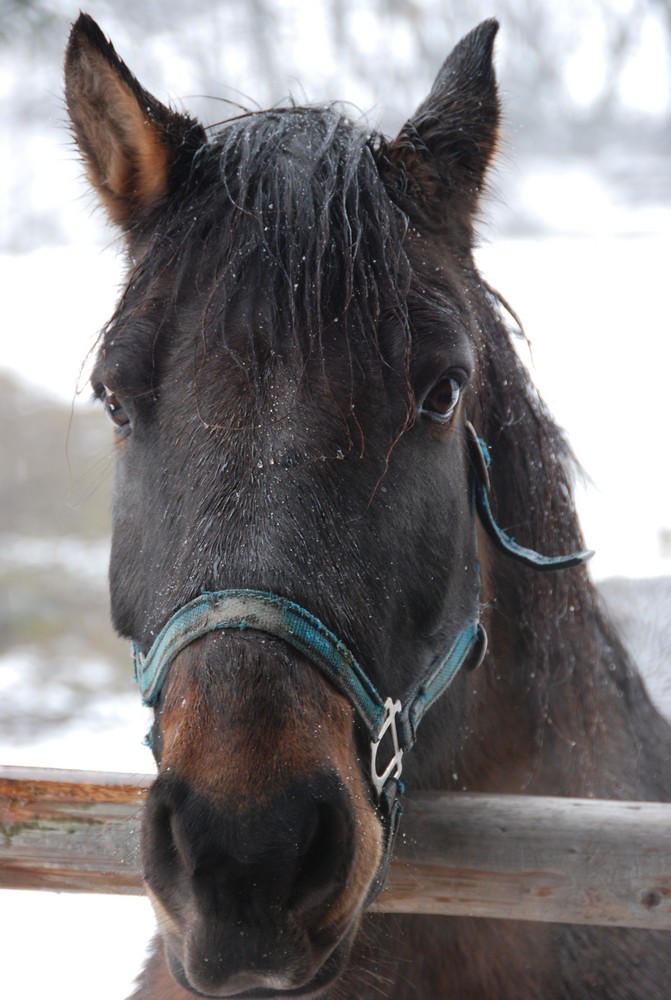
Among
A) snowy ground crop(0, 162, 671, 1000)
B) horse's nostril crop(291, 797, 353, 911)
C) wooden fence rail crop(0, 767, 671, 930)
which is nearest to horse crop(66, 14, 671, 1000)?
horse's nostril crop(291, 797, 353, 911)

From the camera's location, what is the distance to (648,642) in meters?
3.25

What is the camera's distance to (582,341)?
43.1 ft

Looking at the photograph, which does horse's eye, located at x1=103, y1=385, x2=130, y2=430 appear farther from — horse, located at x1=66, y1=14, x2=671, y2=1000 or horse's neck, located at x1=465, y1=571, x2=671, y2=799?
horse's neck, located at x1=465, y1=571, x2=671, y2=799

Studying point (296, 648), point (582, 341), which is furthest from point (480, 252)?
point (296, 648)

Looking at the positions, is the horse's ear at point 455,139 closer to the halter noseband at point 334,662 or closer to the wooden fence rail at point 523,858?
the halter noseband at point 334,662

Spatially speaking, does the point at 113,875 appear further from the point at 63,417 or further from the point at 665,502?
the point at 63,417

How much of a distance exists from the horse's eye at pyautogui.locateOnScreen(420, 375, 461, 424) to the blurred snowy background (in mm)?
5849

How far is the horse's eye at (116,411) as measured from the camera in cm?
163

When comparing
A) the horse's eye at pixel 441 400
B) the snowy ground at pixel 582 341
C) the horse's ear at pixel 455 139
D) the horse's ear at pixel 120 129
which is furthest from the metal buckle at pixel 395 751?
the snowy ground at pixel 582 341

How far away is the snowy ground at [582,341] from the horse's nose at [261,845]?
174 inches

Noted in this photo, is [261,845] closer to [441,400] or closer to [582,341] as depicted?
[441,400]

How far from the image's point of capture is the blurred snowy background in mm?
9188

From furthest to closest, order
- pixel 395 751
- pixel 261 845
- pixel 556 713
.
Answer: pixel 556 713 < pixel 395 751 < pixel 261 845

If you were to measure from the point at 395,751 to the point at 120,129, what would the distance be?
1.31 metres
